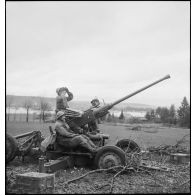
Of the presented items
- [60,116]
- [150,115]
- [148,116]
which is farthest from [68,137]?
[148,116]

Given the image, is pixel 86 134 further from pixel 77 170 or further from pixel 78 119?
pixel 77 170

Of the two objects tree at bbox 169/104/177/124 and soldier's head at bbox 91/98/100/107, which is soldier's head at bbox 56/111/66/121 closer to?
soldier's head at bbox 91/98/100/107

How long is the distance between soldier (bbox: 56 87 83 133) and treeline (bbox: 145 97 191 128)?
3.57 m

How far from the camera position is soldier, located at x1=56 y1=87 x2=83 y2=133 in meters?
10.8

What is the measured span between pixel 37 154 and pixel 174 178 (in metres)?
4.02

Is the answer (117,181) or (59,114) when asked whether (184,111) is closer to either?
(59,114)

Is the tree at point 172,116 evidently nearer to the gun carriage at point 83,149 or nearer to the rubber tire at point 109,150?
the gun carriage at point 83,149

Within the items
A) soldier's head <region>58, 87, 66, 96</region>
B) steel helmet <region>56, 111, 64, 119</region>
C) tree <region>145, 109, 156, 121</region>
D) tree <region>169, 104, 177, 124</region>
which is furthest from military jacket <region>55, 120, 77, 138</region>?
tree <region>145, 109, 156, 121</region>

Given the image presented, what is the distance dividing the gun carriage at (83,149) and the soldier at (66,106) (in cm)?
13

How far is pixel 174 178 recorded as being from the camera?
31.9ft

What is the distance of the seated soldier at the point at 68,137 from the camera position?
33.6ft

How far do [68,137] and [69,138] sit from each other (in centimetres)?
4

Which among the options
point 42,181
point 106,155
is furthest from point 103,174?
point 42,181

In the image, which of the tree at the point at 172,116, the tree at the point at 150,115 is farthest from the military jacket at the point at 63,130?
the tree at the point at 150,115
